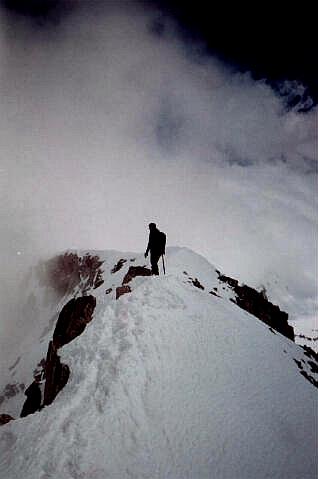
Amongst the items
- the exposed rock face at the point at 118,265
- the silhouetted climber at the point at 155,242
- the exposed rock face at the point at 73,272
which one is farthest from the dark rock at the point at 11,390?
the silhouetted climber at the point at 155,242

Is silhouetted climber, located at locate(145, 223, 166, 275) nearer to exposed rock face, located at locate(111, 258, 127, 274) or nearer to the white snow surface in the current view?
the white snow surface

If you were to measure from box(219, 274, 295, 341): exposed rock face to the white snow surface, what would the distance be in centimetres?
2447

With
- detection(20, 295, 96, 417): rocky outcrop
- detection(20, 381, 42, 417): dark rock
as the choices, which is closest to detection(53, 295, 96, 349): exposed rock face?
detection(20, 295, 96, 417): rocky outcrop

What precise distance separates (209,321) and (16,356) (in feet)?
232

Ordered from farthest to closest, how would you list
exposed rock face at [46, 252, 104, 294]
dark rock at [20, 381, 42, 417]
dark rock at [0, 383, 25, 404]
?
exposed rock face at [46, 252, 104, 294] → dark rock at [0, 383, 25, 404] → dark rock at [20, 381, 42, 417]

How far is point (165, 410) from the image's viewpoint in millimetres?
7262

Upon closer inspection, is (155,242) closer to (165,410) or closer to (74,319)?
(74,319)

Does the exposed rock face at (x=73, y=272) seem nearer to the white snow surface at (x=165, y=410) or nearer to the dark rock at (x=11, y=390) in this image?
the dark rock at (x=11, y=390)

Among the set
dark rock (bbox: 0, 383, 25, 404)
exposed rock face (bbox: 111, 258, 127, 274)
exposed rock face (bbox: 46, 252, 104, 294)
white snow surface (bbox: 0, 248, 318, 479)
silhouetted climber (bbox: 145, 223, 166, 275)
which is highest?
exposed rock face (bbox: 46, 252, 104, 294)

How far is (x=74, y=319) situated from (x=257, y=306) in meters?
30.7

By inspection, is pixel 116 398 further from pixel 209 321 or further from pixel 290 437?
pixel 209 321

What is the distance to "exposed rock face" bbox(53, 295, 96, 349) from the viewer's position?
15.0 metres

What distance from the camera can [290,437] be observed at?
783 cm

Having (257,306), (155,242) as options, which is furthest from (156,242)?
(257,306)
